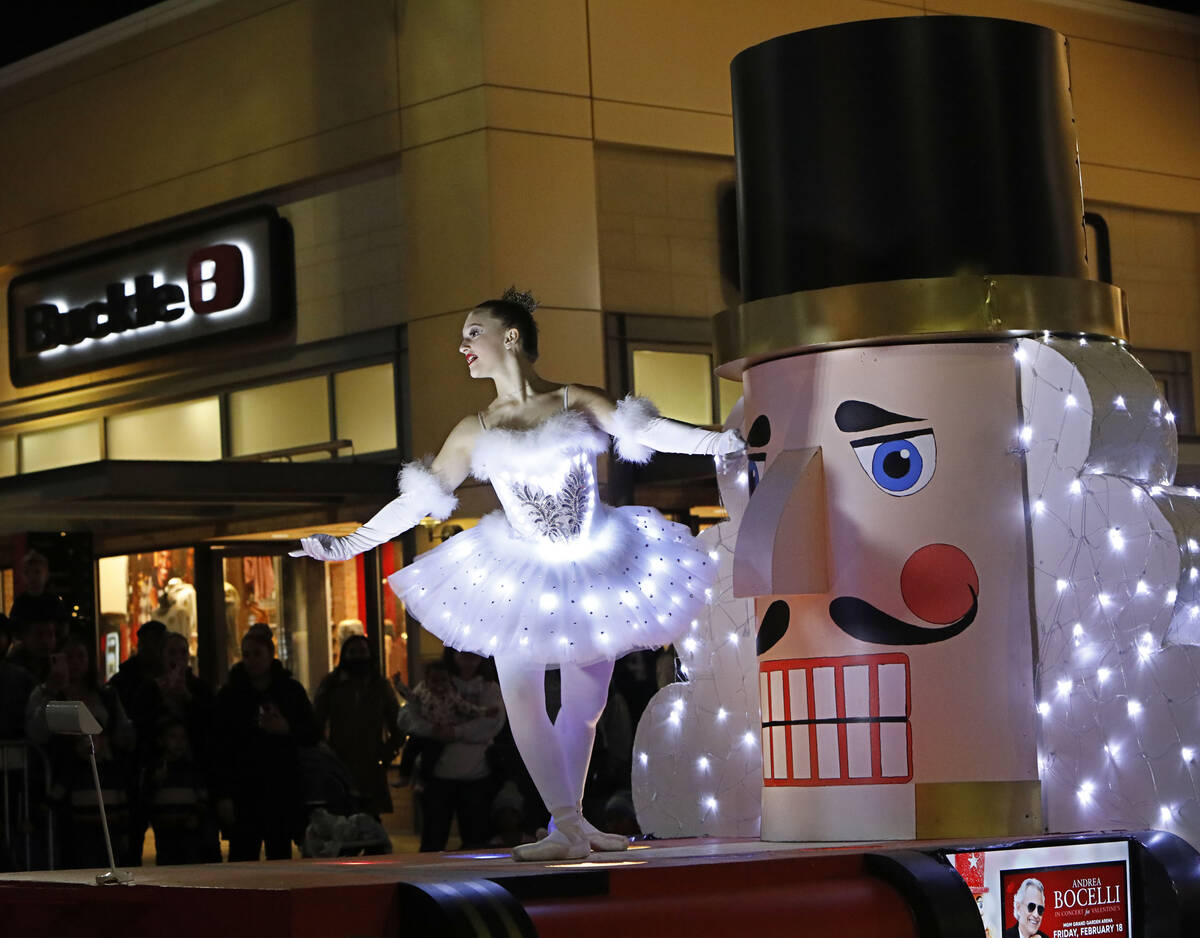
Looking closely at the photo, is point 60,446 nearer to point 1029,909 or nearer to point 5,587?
point 5,587

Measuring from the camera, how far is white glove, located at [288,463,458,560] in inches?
239

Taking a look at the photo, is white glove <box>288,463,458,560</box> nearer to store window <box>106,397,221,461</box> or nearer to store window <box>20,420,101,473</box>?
store window <box>106,397,221,461</box>

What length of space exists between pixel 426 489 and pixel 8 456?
1244 cm

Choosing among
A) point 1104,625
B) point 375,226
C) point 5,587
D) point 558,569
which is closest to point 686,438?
point 558,569

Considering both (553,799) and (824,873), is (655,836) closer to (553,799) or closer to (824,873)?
(553,799)

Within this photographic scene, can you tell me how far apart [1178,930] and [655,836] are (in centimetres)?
199

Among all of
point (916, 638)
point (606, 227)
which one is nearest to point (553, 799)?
point (916, 638)

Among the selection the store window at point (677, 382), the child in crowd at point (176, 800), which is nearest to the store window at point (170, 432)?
the store window at point (677, 382)

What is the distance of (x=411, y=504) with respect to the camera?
608 centimetres

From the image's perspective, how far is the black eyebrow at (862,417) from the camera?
6031mm

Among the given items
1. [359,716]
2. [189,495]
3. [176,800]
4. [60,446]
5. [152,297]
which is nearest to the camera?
[176,800]

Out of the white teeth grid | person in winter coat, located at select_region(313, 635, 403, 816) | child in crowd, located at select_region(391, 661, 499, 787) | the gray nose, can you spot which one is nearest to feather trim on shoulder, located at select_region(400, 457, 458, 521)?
the gray nose

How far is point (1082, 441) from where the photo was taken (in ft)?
19.4

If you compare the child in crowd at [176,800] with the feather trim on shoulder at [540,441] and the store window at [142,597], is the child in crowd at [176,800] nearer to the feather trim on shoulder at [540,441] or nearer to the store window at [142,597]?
the feather trim on shoulder at [540,441]
